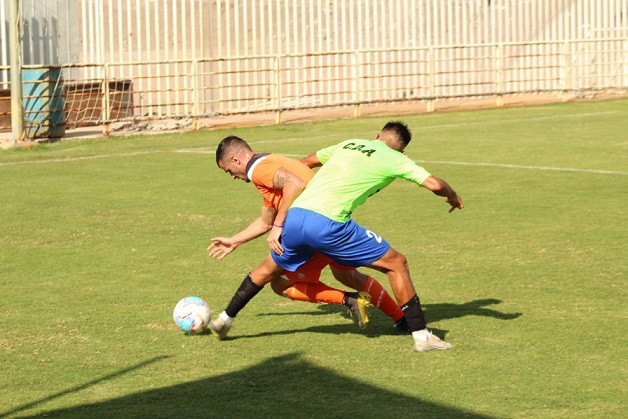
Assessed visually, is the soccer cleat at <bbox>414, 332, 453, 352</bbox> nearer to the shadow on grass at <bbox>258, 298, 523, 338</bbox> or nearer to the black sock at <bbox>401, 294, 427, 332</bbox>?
the black sock at <bbox>401, 294, 427, 332</bbox>

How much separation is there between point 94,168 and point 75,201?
3.71 meters

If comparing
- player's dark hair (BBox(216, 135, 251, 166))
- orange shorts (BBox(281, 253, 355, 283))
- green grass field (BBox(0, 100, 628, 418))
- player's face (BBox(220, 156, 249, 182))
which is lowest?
green grass field (BBox(0, 100, 628, 418))

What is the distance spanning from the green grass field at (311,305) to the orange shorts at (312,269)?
420mm

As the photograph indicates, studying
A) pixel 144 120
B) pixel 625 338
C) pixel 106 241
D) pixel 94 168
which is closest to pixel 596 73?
pixel 144 120

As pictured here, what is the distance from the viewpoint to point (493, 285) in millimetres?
10086

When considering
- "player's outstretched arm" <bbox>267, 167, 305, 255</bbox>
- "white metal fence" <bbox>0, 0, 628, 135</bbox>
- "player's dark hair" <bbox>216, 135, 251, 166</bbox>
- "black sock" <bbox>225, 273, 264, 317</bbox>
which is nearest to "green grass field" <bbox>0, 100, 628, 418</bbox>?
"black sock" <bbox>225, 273, 264, 317</bbox>

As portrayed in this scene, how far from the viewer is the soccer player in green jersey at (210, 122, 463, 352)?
7742 millimetres

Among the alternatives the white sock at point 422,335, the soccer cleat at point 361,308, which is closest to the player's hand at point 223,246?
the soccer cleat at point 361,308

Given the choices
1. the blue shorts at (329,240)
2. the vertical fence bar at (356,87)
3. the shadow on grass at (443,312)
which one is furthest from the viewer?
the vertical fence bar at (356,87)

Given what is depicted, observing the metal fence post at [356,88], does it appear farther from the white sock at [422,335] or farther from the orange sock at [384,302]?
the white sock at [422,335]

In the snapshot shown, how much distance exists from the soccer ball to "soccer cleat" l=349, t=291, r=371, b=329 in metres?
1.09

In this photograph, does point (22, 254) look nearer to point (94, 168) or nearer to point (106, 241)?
point (106, 241)

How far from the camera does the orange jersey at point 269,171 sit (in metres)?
8.09

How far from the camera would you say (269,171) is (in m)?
8.09
